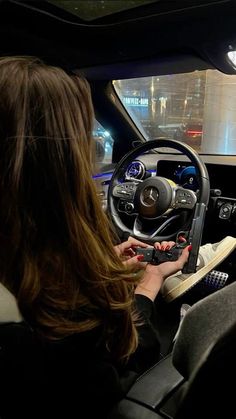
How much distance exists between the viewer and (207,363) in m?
0.46

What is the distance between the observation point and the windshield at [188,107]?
209cm

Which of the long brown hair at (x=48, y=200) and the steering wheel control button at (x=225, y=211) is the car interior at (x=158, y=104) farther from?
the long brown hair at (x=48, y=200)

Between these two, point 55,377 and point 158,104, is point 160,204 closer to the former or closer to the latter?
point 55,377

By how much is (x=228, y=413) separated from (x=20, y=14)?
1.62m

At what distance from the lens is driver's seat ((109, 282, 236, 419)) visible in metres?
0.46

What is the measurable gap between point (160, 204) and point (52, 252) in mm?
800

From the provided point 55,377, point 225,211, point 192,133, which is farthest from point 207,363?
point 192,133

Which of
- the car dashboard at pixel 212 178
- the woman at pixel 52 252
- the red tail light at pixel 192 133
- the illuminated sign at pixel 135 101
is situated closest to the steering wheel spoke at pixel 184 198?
the car dashboard at pixel 212 178

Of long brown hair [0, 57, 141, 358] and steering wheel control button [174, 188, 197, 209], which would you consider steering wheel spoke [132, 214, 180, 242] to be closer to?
steering wheel control button [174, 188, 197, 209]

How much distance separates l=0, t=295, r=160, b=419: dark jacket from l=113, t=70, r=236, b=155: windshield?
5.14 feet

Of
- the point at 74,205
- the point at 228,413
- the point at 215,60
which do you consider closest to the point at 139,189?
the point at 215,60

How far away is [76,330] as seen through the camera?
0.65m

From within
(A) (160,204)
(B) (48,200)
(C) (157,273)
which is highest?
(B) (48,200)

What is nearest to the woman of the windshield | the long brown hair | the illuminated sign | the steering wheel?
the long brown hair
